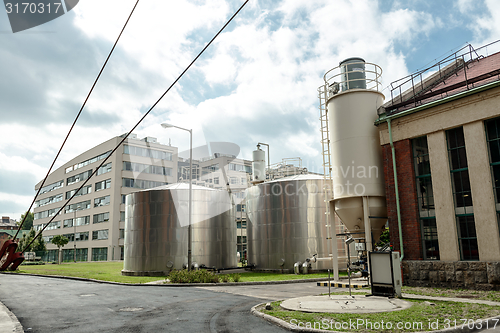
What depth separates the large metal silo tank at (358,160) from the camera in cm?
1825

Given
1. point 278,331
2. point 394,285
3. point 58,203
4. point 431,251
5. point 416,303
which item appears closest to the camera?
point 278,331

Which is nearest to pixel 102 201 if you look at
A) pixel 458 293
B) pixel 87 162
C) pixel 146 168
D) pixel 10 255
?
pixel 146 168

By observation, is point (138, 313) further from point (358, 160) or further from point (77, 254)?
point (77, 254)

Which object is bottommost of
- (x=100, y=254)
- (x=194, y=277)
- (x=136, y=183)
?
(x=100, y=254)

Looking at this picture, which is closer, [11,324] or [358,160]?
[11,324]

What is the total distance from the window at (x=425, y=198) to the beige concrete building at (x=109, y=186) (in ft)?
202

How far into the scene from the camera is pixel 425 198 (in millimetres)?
16656

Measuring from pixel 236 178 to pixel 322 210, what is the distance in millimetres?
55588

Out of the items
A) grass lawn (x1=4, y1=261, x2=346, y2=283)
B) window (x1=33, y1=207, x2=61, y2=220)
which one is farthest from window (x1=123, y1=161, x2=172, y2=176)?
grass lawn (x1=4, y1=261, x2=346, y2=283)

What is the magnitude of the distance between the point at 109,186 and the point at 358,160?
206 feet

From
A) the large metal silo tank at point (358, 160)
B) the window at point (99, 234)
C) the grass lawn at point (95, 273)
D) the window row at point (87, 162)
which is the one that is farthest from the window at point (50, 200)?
the large metal silo tank at point (358, 160)

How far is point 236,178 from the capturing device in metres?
82.8

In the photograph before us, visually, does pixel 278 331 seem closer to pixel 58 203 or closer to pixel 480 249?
pixel 480 249

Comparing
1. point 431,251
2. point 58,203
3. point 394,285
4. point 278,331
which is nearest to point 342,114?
point 431,251
